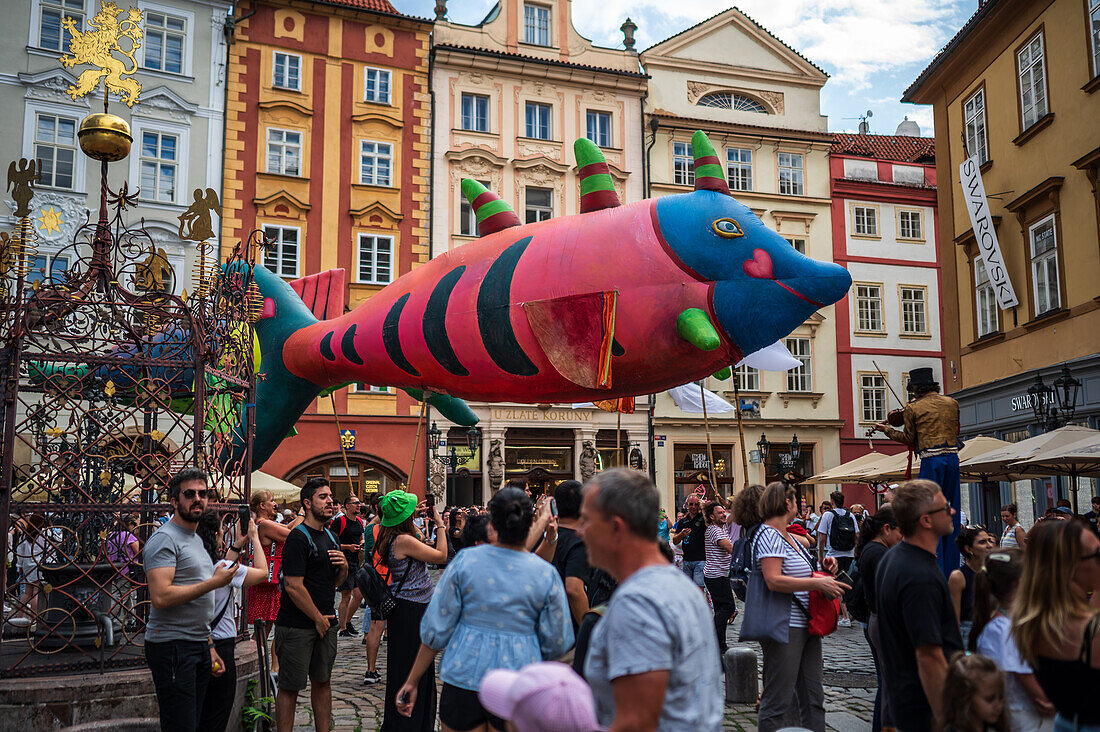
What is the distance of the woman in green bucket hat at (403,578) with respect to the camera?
5.66m

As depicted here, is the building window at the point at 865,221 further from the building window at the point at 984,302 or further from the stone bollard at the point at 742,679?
the stone bollard at the point at 742,679

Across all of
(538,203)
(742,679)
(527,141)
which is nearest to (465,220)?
(538,203)

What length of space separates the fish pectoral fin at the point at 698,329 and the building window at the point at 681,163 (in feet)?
75.3

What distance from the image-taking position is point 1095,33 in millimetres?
14648

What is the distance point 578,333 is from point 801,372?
77.6 ft

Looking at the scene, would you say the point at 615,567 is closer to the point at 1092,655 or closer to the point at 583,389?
the point at 1092,655

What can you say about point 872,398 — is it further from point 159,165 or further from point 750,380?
point 159,165

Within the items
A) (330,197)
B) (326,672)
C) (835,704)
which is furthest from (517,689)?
(330,197)

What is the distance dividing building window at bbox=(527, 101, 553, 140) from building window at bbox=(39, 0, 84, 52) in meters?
11.6

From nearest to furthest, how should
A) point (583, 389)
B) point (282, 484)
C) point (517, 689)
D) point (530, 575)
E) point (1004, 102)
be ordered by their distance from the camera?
point (517, 689)
point (530, 575)
point (583, 389)
point (282, 484)
point (1004, 102)

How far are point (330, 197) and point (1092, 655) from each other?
76.2 feet

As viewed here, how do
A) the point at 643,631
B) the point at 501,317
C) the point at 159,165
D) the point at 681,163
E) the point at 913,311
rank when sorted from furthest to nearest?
the point at 913,311
the point at 681,163
the point at 159,165
the point at 501,317
the point at 643,631

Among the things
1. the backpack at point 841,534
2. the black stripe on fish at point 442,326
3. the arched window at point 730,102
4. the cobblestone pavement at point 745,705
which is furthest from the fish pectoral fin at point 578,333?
the arched window at point 730,102

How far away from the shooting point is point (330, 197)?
24312 mm
